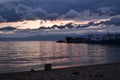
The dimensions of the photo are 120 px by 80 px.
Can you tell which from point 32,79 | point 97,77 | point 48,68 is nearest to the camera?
point 32,79

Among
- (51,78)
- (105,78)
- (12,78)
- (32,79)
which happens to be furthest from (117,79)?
(12,78)

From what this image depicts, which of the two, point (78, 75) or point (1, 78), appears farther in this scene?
point (78, 75)

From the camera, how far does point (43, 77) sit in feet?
73.0

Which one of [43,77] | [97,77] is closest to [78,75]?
[97,77]

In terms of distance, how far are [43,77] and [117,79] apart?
576 centimetres

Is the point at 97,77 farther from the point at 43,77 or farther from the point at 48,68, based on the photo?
the point at 48,68

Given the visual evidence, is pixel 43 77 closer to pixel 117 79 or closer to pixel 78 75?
pixel 78 75

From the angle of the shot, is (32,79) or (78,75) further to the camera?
(78,75)

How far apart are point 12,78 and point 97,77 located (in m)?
6.74

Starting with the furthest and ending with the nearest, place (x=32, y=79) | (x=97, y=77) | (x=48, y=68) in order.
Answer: (x=48, y=68), (x=97, y=77), (x=32, y=79)

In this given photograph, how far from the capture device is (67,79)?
21562 millimetres

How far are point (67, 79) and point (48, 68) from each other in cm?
608

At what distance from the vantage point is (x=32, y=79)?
842 inches

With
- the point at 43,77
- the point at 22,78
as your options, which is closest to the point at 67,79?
the point at 43,77
